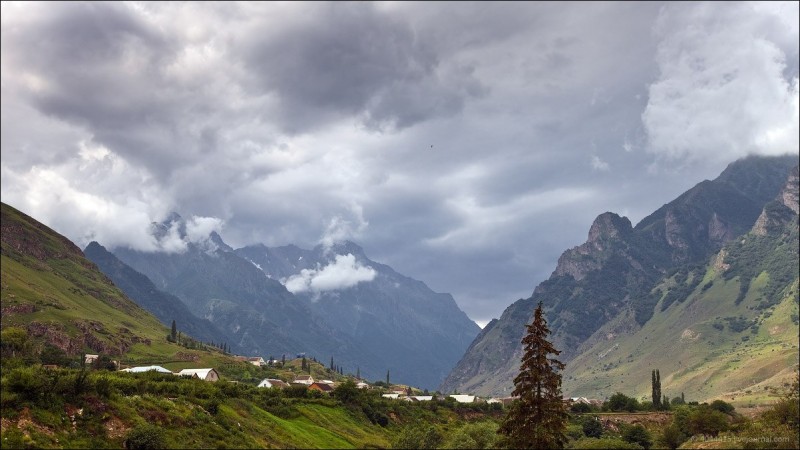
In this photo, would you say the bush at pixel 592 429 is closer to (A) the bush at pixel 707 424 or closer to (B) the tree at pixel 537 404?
(A) the bush at pixel 707 424

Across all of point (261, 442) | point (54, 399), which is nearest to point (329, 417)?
point (261, 442)

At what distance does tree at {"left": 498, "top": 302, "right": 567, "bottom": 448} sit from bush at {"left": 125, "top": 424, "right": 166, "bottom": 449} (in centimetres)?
3062

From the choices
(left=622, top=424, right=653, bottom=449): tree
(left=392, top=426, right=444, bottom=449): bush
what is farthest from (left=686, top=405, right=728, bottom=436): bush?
(left=392, top=426, right=444, bottom=449): bush

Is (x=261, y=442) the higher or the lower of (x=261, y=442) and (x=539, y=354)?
the lower

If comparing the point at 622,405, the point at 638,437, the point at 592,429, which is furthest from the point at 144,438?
the point at 622,405

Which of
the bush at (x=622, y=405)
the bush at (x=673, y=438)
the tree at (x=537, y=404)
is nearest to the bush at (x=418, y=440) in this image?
the bush at (x=673, y=438)

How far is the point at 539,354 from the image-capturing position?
49125 millimetres

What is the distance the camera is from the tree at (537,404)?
4769 centimetres

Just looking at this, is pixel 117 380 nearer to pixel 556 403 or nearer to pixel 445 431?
pixel 556 403

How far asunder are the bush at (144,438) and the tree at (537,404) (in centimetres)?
3062

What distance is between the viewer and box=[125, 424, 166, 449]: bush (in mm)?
54662

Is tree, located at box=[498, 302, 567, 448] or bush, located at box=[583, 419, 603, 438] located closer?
tree, located at box=[498, 302, 567, 448]

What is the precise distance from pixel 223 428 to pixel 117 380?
12.9m

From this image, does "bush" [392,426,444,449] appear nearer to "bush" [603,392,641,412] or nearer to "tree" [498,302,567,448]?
"tree" [498,302,567,448]
